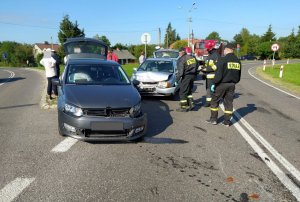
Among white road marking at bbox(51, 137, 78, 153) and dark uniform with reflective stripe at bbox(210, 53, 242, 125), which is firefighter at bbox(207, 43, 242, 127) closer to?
dark uniform with reflective stripe at bbox(210, 53, 242, 125)

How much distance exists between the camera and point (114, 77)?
702cm

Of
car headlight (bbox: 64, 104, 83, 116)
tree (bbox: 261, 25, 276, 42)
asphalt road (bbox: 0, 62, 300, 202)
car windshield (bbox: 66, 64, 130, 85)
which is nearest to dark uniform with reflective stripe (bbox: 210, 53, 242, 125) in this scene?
asphalt road (bbox: 0, 62, 300, 202)

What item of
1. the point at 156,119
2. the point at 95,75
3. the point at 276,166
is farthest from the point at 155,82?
the point at 276,166

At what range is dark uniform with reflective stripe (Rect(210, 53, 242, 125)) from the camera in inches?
281

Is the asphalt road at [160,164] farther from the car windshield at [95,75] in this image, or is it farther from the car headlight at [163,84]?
the car headlight at [163,84]

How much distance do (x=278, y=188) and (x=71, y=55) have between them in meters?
9.84

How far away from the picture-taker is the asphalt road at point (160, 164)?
3844 mm

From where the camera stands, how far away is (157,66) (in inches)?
459

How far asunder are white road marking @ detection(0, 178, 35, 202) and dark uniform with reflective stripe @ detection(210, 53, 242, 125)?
4.69 meters

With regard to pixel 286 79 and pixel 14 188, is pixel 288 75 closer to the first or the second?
pixel 286 79

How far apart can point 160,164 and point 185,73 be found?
4377 mm

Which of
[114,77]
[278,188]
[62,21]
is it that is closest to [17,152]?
[114,77]

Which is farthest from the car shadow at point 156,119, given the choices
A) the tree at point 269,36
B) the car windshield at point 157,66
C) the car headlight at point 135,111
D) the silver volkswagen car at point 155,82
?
the tree at point 269,36

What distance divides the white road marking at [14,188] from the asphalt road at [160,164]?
1 centimetres
